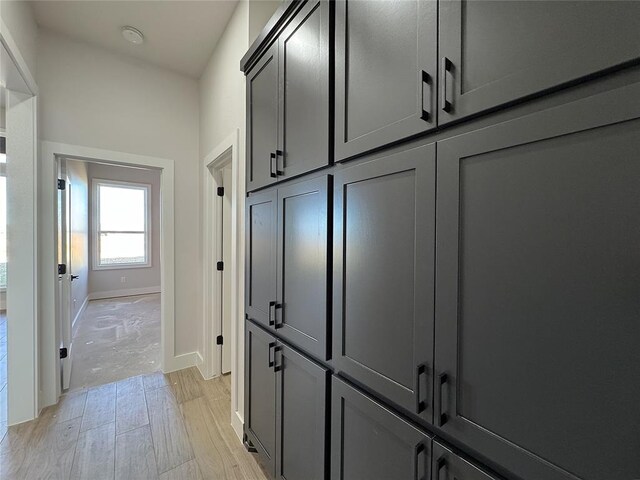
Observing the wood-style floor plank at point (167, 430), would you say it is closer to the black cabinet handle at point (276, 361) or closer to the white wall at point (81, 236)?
the black cabinet handle at point (276, 361)

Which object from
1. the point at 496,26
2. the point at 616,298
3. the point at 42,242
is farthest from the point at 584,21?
the point at 42,242

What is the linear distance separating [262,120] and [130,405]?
2.51 m

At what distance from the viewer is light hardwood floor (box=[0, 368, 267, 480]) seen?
1.70 metres

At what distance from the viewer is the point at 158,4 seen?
2.06 m

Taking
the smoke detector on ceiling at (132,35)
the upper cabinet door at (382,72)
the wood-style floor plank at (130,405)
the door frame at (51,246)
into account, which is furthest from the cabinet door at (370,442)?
the smoke detector on ceiling at (132,35)

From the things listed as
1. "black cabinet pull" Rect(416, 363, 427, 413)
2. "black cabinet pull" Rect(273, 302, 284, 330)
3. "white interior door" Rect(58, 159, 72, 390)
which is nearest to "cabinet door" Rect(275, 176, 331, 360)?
"black cabinet pull" Rect(273, 302, 284, 330)

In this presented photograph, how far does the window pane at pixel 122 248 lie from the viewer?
239 inches

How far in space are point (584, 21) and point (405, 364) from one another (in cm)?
85

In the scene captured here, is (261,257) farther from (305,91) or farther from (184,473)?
(184,473)

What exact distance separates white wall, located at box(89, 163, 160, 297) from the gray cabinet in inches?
207

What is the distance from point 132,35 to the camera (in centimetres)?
239

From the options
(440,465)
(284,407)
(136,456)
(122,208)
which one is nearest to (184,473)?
(136,456)

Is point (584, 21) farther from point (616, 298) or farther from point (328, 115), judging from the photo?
point (328, 115)

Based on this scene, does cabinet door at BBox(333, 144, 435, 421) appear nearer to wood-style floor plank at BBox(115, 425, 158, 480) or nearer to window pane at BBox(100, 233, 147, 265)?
wood-style floor plank at BBox(115, 425, 158, 480)
